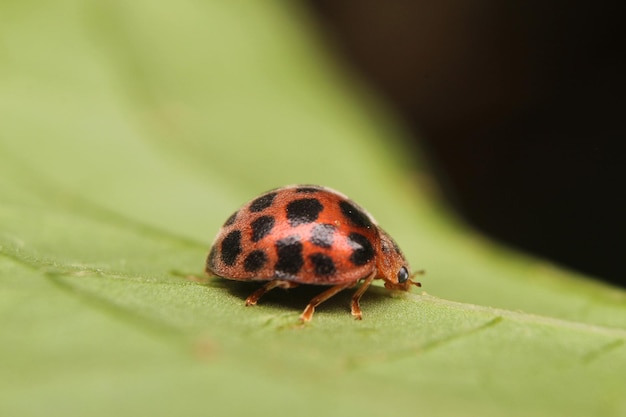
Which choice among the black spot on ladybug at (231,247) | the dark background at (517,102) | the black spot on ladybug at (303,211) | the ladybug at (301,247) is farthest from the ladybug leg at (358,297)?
the dark background at (517,102)

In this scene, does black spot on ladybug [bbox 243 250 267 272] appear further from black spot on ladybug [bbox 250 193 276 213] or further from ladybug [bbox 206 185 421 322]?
black spot on ladybug [bbox 250 193 276 213]

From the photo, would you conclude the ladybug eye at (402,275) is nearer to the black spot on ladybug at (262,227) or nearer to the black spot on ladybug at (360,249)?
the black spot on ladybug at (360,249)

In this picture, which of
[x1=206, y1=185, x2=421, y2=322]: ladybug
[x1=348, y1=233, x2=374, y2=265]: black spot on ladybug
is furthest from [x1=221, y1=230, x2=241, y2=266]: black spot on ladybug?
[x1=348, y1=233, x2=374, y2=265]: black spot on ladybug

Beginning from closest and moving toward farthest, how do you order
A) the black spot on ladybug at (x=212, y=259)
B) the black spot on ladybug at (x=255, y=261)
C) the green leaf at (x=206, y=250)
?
the green leaf at (x=206, y=250), the black spot on ladybug at (x=255, y=261), the black spot on ladybug at (x=212, y=259)

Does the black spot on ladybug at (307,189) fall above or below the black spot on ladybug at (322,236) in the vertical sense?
above

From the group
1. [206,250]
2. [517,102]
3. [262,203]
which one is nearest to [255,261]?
[262,203]

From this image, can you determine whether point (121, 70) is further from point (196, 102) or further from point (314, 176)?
point (314, 176)

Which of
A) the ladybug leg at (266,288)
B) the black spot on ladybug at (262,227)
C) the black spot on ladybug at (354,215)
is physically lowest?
the ladybug leg at (266,288)
